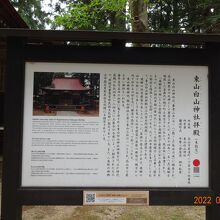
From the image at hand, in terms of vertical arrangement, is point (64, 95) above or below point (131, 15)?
below

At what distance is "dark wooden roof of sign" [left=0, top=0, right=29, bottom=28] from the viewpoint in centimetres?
734

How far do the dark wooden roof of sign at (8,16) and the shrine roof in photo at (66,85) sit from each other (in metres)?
4.78

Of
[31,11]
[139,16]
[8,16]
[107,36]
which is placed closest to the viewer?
[107,36]

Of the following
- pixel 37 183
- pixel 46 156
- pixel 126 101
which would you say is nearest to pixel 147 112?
pixel 126 101

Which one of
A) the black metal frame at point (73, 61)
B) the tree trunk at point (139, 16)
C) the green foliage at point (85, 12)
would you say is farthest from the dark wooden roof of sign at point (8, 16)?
the black metal frame at point (73, 61)

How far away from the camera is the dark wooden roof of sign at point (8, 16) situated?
7.34 meters

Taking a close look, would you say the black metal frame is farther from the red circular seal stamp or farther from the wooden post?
the red circular seal stamp

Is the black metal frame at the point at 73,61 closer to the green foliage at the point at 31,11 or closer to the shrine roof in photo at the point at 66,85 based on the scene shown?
the shrine roof in photo at the point at 66,85

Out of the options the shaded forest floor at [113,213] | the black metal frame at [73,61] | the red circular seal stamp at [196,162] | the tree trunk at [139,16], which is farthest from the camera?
the tree trunk at [139,16]

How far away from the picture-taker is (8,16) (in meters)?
8.09

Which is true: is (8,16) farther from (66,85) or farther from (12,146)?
(12,146)

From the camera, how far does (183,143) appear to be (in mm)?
3314
